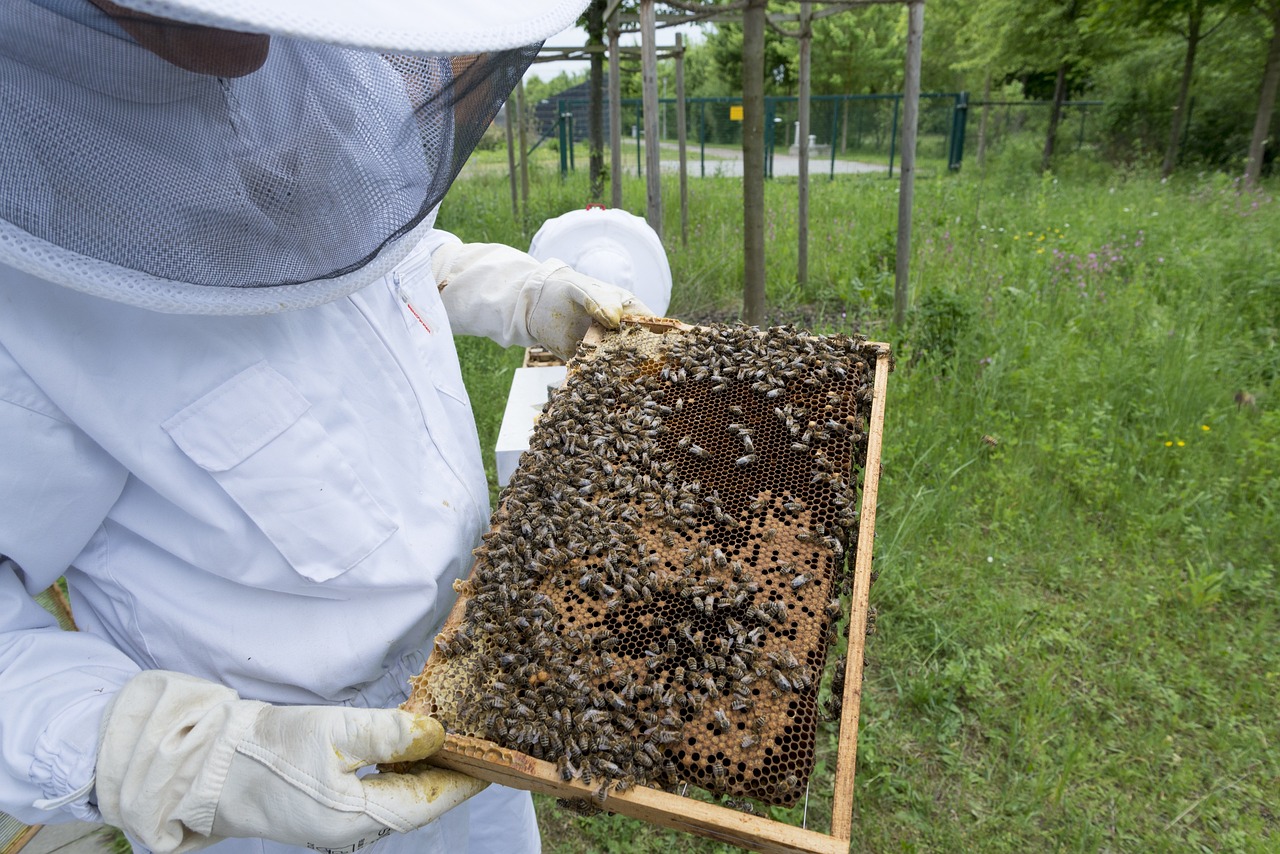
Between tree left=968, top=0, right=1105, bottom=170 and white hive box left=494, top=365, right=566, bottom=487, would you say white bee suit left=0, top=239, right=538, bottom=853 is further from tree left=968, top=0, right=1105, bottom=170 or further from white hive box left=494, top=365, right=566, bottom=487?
tree left=968, top=0, right=1105, bottom=170

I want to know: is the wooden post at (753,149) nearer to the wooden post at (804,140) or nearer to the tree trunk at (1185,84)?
the wooden post at (804,140)

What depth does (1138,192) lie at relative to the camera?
10.6m

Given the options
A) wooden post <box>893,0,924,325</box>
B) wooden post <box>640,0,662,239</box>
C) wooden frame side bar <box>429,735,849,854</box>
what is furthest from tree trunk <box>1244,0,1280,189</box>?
wooden frame side bar <box>429,735,849,854</box>

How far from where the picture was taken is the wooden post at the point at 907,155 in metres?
5.38

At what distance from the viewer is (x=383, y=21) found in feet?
2.80

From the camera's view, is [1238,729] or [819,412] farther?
[1238,729]

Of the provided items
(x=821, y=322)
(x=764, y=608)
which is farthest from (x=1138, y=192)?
(x=764, y=608)

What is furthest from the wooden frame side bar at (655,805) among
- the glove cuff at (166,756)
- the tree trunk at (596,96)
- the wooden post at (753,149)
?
the tree trunk at (596,96)

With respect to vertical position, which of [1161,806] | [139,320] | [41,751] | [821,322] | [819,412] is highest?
[139,320]

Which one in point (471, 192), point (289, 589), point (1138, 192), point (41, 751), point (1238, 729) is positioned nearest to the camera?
point (41, 751)

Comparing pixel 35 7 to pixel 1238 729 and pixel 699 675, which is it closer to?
pixel 699 675

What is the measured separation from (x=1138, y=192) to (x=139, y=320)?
1285cm

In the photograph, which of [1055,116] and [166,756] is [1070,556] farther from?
[1055,116]

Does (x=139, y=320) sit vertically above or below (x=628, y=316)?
above
